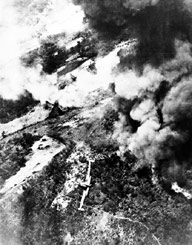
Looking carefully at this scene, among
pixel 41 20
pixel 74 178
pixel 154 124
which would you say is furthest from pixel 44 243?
pixel 41 20

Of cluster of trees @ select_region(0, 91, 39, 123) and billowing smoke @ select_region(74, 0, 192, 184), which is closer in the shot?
billowing smoke @ select_region(74, 0, 192, 184)

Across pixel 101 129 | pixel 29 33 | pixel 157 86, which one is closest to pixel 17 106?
pixel 29 33

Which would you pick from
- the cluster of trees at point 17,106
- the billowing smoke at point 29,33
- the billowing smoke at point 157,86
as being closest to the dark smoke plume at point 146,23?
the billowing smoke at point 157,86

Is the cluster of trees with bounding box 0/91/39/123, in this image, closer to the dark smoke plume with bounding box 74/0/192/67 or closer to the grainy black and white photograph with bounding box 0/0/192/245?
the grainy black and white photograph with bounding box 0/0/192/245

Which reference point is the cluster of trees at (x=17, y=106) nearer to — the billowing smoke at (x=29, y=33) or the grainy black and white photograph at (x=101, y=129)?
the grainy black and white photograph at (x=101, y=129)

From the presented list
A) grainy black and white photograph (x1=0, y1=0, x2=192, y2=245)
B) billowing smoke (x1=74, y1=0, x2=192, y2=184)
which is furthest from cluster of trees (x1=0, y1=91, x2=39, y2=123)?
billowing smoke (x1=74, y1=0, x2=192, y2=184)
